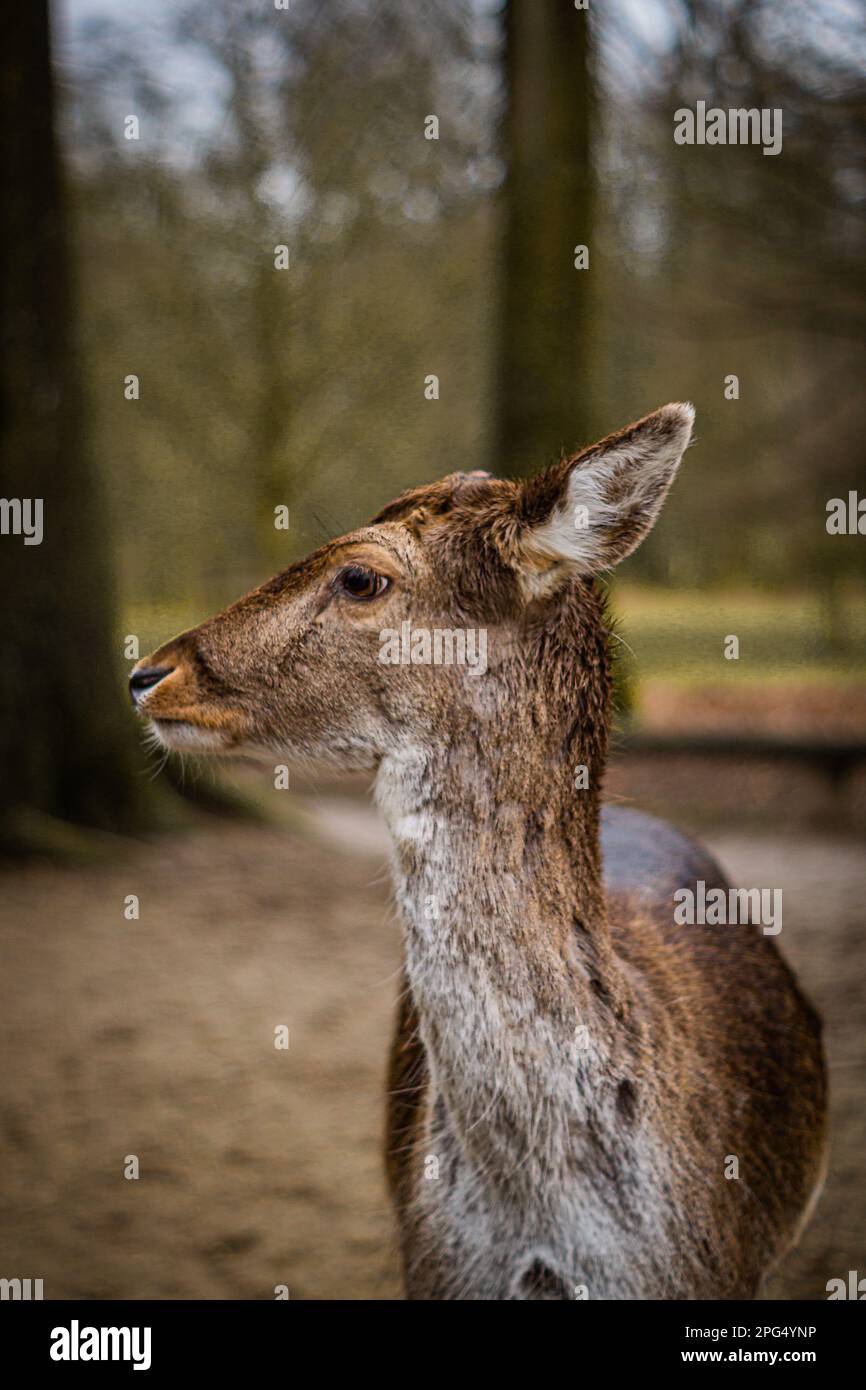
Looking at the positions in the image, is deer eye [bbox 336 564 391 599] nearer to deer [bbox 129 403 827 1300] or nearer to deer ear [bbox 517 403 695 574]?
deer [bbox 129 403 827 1300]

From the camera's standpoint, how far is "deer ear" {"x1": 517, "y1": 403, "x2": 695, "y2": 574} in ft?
6.82

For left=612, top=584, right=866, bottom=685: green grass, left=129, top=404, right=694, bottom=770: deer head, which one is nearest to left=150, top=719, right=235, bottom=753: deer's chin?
left=129, top=404, right=694, bottom=770: deer head

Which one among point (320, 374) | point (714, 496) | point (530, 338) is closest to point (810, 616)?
point (714, 496)

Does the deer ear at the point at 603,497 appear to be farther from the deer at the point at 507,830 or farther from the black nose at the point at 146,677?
the black nose at the point at 146,677

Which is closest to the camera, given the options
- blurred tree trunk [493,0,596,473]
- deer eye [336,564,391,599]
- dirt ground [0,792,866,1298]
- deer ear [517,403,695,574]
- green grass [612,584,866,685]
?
deer ear [517,403,695,574]

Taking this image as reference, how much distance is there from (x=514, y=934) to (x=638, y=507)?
80 cm

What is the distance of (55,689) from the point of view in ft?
23.0

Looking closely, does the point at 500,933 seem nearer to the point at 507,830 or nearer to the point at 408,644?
the point at 507,830

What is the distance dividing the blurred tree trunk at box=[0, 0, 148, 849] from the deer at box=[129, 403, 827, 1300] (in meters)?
4.85

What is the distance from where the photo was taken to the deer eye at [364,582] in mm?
2326

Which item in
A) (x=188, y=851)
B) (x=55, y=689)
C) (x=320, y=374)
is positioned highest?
(x=320, y=374)

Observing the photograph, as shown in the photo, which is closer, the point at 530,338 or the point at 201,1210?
the point at 201,1210

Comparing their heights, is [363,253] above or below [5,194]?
above
